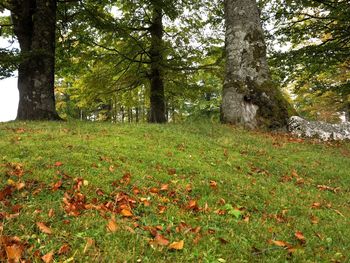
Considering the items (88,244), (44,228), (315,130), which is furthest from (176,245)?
(315,130)

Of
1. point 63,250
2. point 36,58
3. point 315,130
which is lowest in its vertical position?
point 63,250

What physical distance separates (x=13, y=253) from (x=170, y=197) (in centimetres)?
253

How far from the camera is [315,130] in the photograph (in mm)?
11578

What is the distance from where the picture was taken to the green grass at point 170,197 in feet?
11.3

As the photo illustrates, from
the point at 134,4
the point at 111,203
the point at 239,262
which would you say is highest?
the point at 134,4

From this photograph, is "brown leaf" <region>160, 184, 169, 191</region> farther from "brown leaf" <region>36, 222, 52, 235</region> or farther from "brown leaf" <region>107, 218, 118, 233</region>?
"brown leaf" <region>36, 222, 52, 235</region>

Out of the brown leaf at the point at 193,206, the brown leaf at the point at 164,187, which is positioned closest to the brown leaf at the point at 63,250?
the brown leaf at the point at 193,206

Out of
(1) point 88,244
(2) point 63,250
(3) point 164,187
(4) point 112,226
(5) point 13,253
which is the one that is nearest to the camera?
(5) point 13,253

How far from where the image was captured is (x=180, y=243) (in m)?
3.42

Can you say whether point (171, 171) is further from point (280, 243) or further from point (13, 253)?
point (13, 253)

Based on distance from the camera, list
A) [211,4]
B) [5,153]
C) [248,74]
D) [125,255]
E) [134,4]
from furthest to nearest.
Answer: [211,4] < [134,4] < [248,74] < [5,153] < [125,255]

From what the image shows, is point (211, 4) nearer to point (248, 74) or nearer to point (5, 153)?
point (248, 74)

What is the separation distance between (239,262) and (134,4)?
14.1 meters

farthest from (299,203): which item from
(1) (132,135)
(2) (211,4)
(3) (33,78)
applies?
(2) (211,4)
